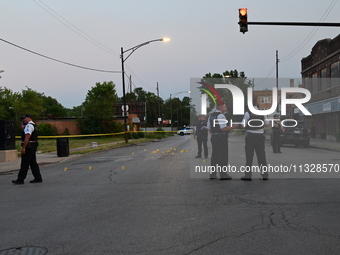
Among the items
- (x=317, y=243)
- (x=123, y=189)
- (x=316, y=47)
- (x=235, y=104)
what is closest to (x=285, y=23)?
(x=235, y=104)

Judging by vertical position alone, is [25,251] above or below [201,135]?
below

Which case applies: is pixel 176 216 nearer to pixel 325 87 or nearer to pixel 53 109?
pixel 325 87

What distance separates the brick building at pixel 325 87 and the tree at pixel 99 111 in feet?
104

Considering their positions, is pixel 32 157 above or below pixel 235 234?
above

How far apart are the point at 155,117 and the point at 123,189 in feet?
380

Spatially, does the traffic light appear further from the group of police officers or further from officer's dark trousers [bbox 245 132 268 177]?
officer's dark trousers [bbox 245 132 268 177]

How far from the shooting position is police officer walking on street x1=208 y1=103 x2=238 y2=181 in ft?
33.5

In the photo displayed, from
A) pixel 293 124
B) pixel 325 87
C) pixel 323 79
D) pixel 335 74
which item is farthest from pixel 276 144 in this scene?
pixel 323 79

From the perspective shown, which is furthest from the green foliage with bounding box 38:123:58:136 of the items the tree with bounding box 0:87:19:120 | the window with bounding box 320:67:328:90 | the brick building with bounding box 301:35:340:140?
the window with bounding box 320:67:328:90

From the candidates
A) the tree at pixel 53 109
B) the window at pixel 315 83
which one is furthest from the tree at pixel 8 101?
the window at pixel 315 83

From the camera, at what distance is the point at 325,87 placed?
3666cm

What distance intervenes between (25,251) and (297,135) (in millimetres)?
20073

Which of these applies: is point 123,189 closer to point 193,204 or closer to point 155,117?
point 193,204

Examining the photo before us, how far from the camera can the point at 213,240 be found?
514cm
